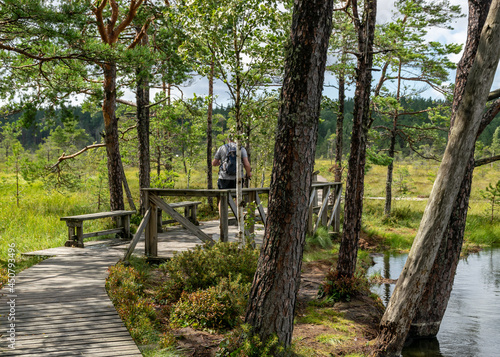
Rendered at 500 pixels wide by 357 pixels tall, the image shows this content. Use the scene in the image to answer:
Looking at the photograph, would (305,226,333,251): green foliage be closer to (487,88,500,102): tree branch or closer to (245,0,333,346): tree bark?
(487,88,500,102): tree branch

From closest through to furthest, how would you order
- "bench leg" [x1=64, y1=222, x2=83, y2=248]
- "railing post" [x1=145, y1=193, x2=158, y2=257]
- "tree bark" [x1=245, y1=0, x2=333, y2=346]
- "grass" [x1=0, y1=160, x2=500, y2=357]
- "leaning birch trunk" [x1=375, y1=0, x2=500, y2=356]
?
"tree bark" [x1=245, y1=0, x2=333, y2=346], "grass" [x1=0, y1=160, x2=500, y2=357], "leaning birch trunk" [x1=375, y1=0, x2=500, y2=356], "railing post" [x1=145, y1=193, x2=158, y2=257], "bench leg" [x1=64, y1=222, x2=83, y2=248]

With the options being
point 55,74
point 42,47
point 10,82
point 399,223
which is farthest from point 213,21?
point 399,223

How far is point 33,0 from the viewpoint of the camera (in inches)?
239

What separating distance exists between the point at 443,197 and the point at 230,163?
4203 millimetres

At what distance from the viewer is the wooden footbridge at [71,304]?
378cm

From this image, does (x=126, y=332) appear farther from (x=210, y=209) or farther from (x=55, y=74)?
(x=210, y=209)

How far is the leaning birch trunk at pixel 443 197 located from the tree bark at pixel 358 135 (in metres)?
1.32

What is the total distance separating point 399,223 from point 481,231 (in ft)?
10.9

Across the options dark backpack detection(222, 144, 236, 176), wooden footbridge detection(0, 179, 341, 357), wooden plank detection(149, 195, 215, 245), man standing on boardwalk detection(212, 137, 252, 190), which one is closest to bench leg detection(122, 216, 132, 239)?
wooden footbridge detection(0, 179, 341, 357)

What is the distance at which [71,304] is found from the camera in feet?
15.7

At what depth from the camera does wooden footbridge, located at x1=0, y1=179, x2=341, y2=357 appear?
3.78 m

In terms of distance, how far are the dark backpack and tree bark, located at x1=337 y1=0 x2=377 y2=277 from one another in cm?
253

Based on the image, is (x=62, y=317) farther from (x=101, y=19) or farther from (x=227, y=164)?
(x=101, y=19)

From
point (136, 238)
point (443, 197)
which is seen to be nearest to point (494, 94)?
point (443, 197)
